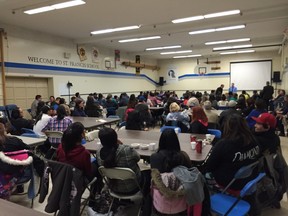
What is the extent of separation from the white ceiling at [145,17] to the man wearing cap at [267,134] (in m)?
4.57

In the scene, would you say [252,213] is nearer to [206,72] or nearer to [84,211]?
[84,211]

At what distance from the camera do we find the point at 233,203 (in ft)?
7.38

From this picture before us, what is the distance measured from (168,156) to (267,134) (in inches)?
62.0

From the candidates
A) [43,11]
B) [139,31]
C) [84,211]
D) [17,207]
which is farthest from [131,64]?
[17,207]

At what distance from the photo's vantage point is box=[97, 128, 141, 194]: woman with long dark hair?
246cm

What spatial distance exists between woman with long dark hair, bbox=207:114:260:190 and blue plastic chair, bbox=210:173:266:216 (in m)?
0.16

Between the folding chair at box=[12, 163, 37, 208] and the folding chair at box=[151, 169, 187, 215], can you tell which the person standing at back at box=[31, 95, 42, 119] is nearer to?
the folding chair at box=[12, 163, 37, 208]

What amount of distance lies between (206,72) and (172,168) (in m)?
→ 17.2

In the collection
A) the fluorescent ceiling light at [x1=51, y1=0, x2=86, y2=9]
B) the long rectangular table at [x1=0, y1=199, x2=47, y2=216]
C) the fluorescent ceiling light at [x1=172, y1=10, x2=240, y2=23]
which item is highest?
the fluorescent ceiling light at [x1=172, y1=10, x2=240, y2=23]

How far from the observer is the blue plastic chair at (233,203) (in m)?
2.08

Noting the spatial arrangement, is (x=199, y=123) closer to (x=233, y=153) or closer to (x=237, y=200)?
(x=233, y=153)

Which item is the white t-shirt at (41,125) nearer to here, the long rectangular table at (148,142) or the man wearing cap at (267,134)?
the long rectangular table at (148,142)

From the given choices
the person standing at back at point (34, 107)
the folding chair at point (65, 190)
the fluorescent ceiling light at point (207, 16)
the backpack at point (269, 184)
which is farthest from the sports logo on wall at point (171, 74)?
the folding chair at point (65, 190)

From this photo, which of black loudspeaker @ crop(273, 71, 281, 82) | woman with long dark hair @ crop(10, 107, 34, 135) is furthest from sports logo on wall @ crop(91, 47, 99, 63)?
black loudspeaker @ crop(273, 71, 281, 82)
